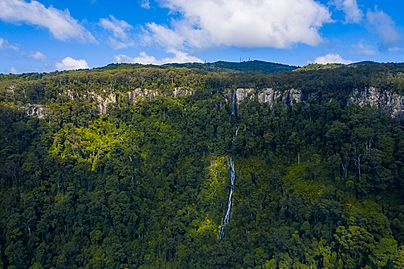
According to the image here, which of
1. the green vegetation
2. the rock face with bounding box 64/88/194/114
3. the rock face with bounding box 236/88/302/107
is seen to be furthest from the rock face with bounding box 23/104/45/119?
the rock face with bounding box 236/88/302/107

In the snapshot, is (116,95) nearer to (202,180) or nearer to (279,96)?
(202,180)

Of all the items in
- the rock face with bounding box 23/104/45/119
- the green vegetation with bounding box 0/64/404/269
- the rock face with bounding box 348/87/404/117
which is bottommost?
the green vegetation with bounding box 0/64/404/269

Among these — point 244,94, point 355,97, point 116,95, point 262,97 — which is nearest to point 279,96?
point 262,97

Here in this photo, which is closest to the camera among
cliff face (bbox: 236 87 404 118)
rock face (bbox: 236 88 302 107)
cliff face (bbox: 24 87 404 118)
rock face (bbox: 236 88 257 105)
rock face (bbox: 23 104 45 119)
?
cliff face (bbox: 236 87 404 118)

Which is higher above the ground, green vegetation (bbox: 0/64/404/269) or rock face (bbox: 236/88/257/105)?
rock face (bbox: 236/88/257/105)

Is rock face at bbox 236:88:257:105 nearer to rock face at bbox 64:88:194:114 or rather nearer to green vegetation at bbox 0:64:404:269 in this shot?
green vegetation at bbox 0:64:404:269

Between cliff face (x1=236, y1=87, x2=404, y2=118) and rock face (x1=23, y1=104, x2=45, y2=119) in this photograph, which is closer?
cliff face (x1=236, y1=87, x2=404, y2=118)

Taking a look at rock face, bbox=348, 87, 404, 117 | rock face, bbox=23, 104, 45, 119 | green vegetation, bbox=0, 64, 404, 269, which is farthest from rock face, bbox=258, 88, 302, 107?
rock face, bbox=23, 104, 45, 119

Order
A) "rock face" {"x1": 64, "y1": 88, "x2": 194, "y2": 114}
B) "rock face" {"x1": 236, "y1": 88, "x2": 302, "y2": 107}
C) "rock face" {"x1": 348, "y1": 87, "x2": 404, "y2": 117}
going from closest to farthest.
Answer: "rock face" {"x1": 348, "y1": 87, "x2": 404, "y2": 117} → "rock face" {"x1": 236, "y1": 88, "x2": 302, "y2": 107} → "rock face" {"x1": 64, "y1": 88, "x2": 194, "y2": 114}
